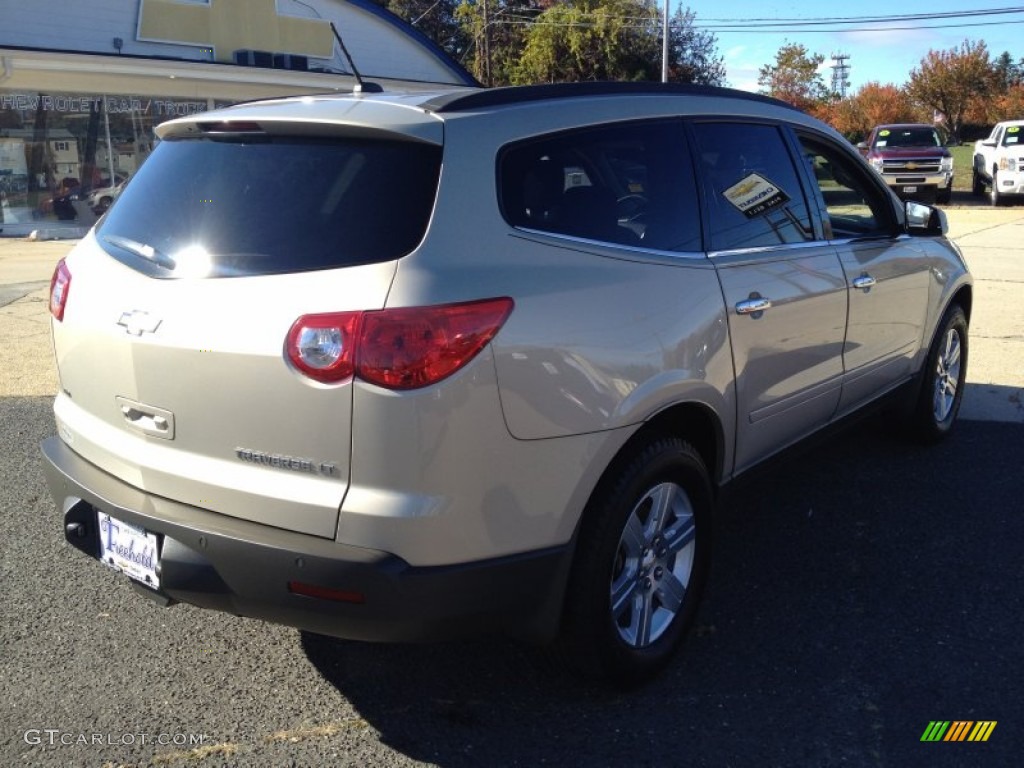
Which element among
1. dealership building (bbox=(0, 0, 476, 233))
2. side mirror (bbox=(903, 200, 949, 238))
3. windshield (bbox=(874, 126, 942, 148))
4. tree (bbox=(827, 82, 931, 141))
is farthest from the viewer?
tree (bbox=(827, 82, 931, 141))

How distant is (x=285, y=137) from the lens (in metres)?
2.81

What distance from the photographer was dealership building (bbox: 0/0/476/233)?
18516 mm

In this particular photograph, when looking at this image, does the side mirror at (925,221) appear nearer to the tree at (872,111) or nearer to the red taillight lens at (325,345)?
the red taillight lens at (325,345)

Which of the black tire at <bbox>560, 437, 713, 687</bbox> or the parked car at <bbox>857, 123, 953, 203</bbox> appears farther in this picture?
the parked car at <bbox>857, 123, 953, 203</bbox>

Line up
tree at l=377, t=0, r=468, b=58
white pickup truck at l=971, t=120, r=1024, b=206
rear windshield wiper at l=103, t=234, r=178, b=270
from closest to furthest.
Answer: rear windshield wiper at l=103, t=234, r=178, b=270
white pickup truck at l=971, t=120, r=1024, b=206
tree at l=377, t=0, r=468, b=58

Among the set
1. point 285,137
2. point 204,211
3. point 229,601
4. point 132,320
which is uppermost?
point 285,137

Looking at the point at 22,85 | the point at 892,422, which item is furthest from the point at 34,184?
the point at 892,422

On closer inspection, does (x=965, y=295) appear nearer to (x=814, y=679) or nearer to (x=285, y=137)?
(x=814, y=679)

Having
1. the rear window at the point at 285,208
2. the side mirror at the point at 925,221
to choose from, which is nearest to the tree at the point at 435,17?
the side mirror at the point at 925,221

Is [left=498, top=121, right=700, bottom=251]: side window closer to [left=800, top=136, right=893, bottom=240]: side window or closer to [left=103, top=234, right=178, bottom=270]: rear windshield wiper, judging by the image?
[left=103, top=234, right=178, bottom=270]: rear windshield wiper

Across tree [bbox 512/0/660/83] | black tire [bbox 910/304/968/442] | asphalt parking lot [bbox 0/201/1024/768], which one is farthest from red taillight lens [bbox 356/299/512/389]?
tree [bbox 512/0/660/83]

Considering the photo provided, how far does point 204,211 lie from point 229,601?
1120mm

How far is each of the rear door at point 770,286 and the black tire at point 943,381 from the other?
4.39 feet

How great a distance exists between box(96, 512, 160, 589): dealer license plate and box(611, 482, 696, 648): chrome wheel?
53.2 inches
